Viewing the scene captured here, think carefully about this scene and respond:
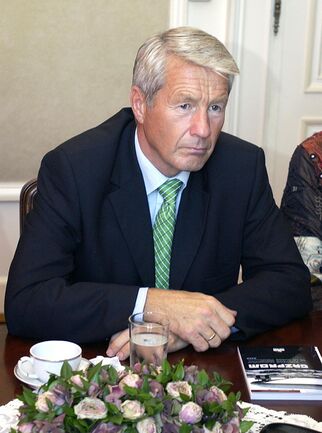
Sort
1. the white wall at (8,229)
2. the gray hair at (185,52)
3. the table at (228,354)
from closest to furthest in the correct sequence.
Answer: the table at (228,354) → the gray hair at (185,52) → the white wall at (8,229)

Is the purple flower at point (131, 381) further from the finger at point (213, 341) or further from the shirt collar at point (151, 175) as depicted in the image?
the shirt collar at point (151, 175)

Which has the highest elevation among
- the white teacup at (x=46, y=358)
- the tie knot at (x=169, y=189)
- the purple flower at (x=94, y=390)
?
the purple flower at (x=94, y=390)

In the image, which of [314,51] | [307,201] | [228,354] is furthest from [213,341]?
[314,51]

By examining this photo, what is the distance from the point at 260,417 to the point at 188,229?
794 millimetres

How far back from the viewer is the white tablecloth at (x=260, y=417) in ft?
4.31

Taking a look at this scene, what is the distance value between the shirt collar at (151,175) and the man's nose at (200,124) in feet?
0.59

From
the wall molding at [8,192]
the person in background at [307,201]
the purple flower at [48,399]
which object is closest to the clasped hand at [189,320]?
the purple flower at [48,399]

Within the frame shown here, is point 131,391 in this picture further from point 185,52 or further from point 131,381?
point 185,52

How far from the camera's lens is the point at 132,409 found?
965mm

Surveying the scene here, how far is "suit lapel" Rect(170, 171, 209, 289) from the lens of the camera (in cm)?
206

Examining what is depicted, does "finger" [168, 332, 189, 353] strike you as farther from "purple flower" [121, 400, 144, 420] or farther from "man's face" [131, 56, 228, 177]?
"purple flower" [121, 400, 144, 420]

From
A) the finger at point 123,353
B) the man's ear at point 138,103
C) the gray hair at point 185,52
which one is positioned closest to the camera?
the finger at point 123,353

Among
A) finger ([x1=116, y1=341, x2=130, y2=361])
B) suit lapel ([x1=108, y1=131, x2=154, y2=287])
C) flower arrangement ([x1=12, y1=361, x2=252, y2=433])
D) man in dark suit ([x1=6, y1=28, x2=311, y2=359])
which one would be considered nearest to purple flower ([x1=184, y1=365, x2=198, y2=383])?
flower arrangement ([x1=12, y1=361, x2=252, y2=433])

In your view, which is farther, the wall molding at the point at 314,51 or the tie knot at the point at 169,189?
the wall molding at the point at 314,51
